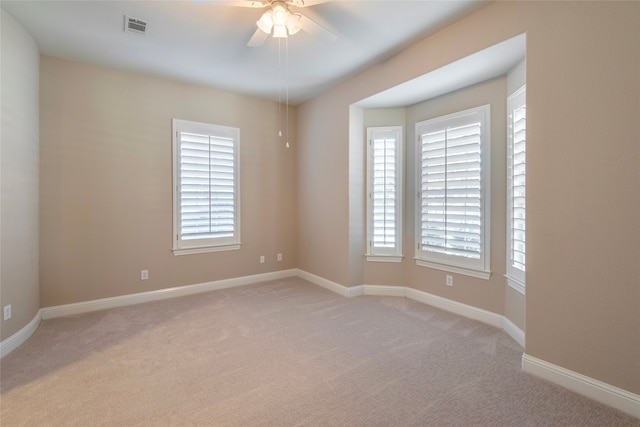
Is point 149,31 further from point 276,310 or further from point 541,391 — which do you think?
point 541,391

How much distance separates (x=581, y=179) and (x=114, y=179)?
450 centimetres

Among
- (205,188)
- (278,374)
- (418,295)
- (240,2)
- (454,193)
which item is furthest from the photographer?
(205,188)

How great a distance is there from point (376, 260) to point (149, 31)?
11.7 feet

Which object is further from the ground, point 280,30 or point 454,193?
point 280,30

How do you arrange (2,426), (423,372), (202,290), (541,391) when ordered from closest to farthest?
(2,426)
(541,391)
(423,372)
(202,290)

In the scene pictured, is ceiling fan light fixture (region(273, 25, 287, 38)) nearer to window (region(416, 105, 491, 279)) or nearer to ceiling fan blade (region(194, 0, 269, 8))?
ceiling fan blade (region(194, 0, 269, 8))

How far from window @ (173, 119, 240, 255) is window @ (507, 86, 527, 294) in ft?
11.3

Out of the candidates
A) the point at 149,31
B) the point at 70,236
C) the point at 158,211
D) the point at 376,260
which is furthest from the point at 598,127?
the point at 70,236

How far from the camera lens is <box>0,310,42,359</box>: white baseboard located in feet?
8.08

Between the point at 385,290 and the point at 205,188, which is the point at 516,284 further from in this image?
the point at 205,188

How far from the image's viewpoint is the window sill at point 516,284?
2.64m

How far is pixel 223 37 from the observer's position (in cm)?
287

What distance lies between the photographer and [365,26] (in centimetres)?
270

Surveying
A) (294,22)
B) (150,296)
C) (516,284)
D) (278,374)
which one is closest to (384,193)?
(516,284)
